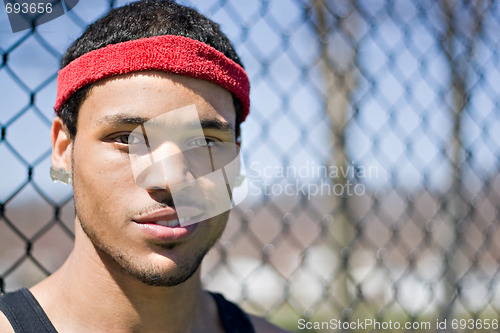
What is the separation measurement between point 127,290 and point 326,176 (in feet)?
4.21

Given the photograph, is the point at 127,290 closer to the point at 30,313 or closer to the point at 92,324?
the point at 92,324

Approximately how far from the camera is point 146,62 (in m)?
1.12

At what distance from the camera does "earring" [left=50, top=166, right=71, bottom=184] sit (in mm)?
1258

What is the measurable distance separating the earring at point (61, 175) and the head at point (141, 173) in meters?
0.09

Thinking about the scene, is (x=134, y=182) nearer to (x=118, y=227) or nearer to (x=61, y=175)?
(x=118, y=227)

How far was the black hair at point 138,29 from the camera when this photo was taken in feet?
3.87

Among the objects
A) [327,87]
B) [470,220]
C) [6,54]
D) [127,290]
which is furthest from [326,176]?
[6,54]

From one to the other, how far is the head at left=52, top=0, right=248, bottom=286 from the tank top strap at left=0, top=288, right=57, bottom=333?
0.20 m

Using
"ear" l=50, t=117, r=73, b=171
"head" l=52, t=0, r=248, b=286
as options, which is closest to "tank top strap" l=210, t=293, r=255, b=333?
"head" l=52, t=0, r=248, b=286

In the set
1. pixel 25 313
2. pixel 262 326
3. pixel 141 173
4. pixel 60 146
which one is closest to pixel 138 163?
pixel 141 173

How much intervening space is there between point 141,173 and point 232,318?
0.63m

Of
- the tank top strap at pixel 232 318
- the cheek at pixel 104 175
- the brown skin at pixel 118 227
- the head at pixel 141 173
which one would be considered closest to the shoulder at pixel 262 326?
the tank top strap at pixel 232 318

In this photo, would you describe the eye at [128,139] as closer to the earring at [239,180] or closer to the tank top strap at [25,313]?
the earring at [239,180]

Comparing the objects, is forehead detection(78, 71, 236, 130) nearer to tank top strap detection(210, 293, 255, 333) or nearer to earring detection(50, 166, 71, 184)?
→ earring detection(50, 166, 71, 184)
